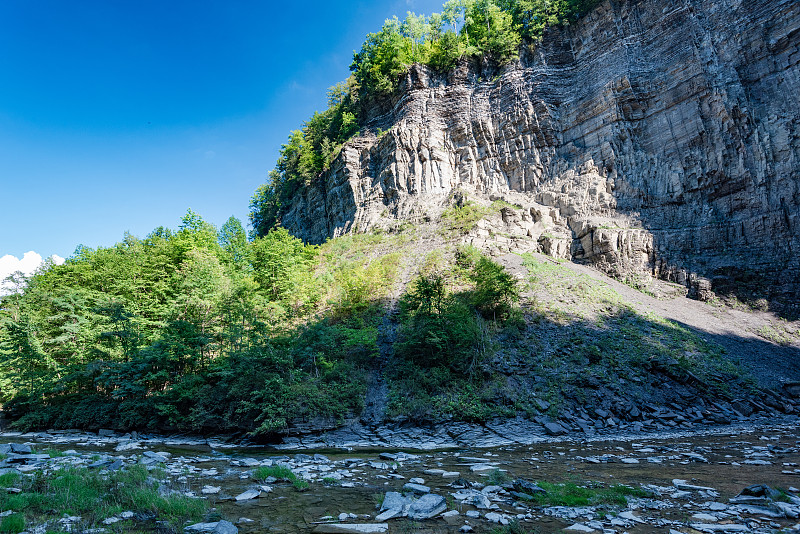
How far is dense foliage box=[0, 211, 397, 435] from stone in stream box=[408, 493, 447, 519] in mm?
9705

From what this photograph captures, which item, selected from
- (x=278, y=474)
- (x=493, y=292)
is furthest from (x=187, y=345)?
(x=493, y=292)

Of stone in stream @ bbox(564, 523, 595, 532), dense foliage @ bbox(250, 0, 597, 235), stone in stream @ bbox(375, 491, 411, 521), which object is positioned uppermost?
dense foliage @ bbox(250, 0, 597, 235)

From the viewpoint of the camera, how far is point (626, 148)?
35.2 m

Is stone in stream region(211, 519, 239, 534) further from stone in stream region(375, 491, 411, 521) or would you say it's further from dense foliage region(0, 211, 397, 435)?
dense foliage region(0, 211, 397, 435)

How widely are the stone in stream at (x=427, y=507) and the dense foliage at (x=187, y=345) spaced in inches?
382

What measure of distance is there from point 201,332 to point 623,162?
38372mm

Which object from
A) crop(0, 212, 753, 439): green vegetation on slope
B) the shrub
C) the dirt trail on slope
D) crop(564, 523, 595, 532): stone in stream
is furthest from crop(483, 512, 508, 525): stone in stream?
the dirt trail on slope

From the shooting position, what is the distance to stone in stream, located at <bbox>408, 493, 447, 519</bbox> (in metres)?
5.73

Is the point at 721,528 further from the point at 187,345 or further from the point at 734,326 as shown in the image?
the point at 734,326

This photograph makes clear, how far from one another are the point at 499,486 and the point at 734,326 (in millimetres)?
26119

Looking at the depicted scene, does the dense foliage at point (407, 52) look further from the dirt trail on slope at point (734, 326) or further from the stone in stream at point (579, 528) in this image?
the stone in stream at point (579, 528)

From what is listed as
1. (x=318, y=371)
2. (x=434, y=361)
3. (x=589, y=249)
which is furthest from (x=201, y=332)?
(x=589, y=249)

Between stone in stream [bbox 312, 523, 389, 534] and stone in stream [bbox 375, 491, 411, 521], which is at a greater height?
stone in stream [bbox 312, 523, 389, 534]

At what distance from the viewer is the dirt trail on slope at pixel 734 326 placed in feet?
62.5
